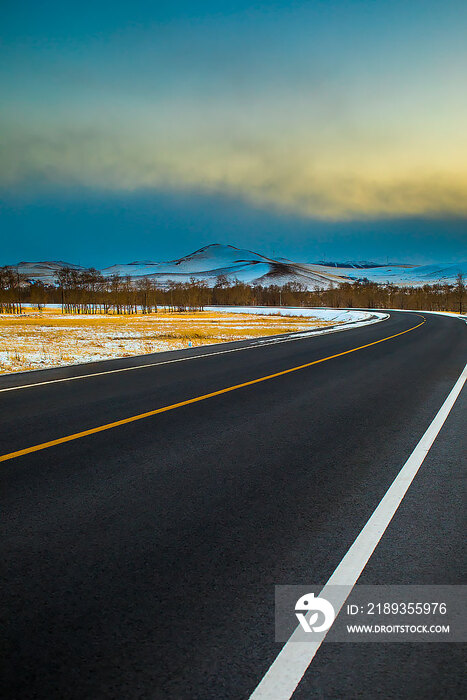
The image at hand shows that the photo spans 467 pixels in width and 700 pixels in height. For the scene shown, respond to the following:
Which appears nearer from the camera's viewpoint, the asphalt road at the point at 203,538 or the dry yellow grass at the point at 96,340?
the asphalt road at the point at 203,538

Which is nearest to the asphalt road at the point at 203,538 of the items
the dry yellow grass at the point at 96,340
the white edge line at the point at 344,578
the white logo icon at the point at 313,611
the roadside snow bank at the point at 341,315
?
the white edge line at the point at 344,578

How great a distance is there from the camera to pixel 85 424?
23.7 feet

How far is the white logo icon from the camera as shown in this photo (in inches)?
106

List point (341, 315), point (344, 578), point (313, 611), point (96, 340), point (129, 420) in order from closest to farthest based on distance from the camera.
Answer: point (313, 611) < point (344, 578) < point (129, 420) < point (96, 340) < point (341, 315)

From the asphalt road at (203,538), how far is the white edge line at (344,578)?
0.05 meters

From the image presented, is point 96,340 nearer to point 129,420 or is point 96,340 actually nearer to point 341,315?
point 129,420

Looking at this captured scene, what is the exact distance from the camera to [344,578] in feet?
10.3

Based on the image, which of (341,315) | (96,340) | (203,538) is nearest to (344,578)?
(203,538)

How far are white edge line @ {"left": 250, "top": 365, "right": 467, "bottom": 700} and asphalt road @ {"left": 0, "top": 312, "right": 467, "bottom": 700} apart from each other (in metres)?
0.05

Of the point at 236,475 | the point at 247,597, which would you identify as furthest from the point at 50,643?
the point at 236,475

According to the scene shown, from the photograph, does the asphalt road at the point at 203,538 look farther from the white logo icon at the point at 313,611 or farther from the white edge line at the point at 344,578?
the white logo icon at the point at 313,611

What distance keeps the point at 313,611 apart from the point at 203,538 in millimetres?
Result: 1098

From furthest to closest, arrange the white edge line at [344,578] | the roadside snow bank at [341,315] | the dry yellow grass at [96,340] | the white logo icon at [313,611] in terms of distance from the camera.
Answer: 1. the roadside snow bank at [341,315]
2. the dry yellow grass at [96,340]
3. the white logo icon at [313,611]
4. the white edge line at [344,578]

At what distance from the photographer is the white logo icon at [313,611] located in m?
2.70
